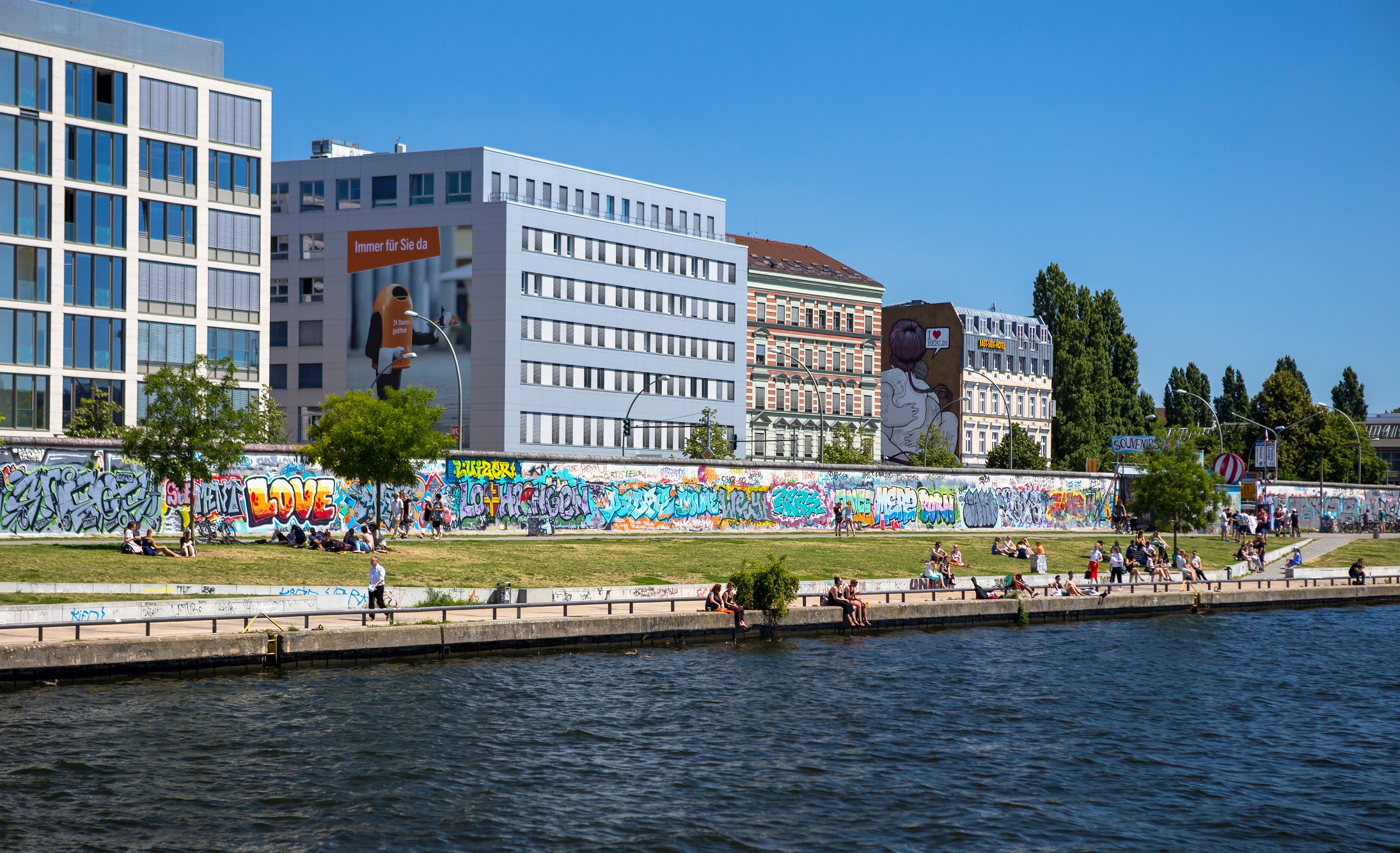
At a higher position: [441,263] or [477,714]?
[441,263]

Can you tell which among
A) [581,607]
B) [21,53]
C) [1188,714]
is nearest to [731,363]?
[21,53]

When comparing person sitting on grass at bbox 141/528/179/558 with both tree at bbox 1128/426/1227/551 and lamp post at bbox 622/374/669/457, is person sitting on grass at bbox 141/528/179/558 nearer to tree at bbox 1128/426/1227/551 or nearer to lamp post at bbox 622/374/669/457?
tree at bbox 1128/426/1227/551

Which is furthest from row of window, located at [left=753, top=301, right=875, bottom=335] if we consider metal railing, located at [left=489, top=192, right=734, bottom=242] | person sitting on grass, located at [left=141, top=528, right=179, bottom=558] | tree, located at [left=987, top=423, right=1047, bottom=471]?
person sitting on grass, located at [left=141, top=528, right=179, bottom=558]

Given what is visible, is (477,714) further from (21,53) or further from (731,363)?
(731,363)

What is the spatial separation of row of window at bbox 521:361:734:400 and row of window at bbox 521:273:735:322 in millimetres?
4792

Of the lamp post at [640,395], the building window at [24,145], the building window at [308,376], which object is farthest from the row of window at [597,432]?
the building window at [24,145]

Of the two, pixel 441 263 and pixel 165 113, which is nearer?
pixel 165 113

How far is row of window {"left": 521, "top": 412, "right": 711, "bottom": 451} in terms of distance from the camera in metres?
92.3

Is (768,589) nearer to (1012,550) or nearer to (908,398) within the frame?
(1012,550)

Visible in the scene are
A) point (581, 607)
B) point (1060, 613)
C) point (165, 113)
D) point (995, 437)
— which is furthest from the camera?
point (995, 437)

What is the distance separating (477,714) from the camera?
26.4 metres

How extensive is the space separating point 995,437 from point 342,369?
6161 cm

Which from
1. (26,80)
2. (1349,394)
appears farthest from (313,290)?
(1349,394)

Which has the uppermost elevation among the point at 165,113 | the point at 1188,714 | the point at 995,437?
the point at 165,113
